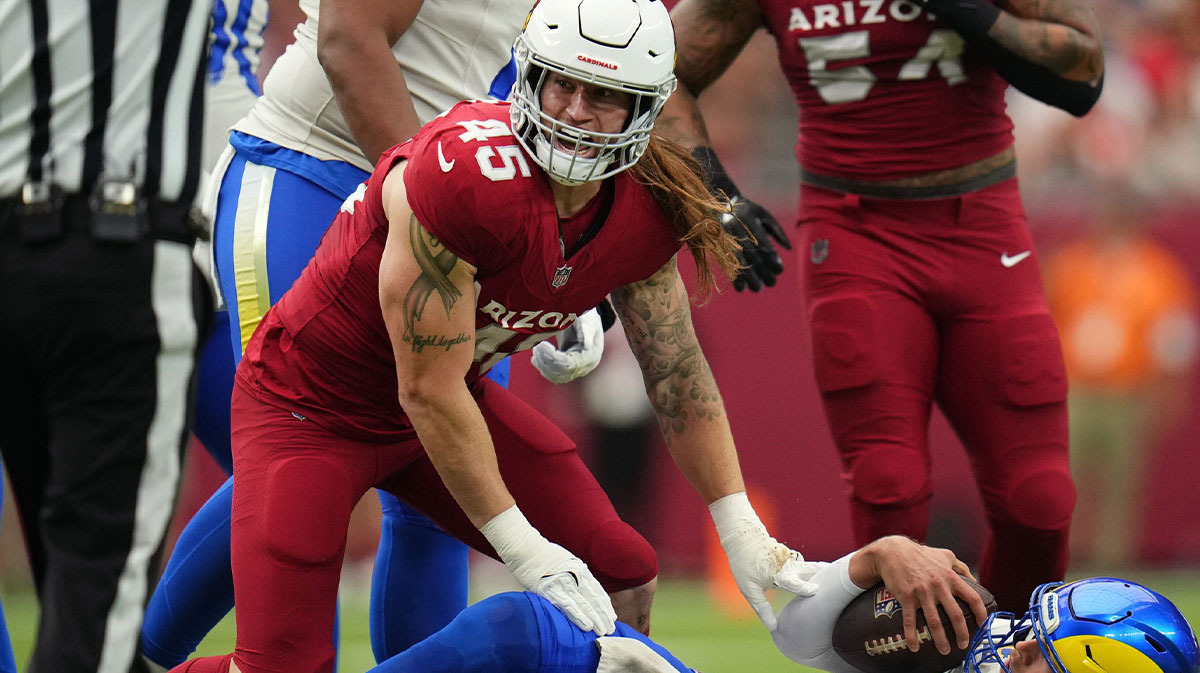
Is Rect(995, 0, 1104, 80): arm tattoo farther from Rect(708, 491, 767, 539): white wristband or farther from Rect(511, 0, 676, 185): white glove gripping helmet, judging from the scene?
Rect(708, 491, 767, 539): white wristband

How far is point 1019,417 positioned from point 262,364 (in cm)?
170

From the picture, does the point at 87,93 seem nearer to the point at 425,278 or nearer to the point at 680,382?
the point at 425,278

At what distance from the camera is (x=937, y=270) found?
360 centimetres

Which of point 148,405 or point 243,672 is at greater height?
point 148,405

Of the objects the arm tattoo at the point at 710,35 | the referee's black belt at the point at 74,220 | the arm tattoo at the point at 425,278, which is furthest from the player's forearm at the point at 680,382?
the arm tattoo at the point at 710,35

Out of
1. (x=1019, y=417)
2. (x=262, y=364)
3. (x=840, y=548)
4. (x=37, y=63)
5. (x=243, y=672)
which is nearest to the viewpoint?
(x=37, y=63)

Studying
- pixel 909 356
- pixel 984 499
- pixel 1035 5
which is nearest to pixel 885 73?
pixel 1035 5

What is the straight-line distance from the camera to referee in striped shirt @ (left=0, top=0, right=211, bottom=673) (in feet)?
7.72

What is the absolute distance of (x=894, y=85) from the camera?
12.0 feet

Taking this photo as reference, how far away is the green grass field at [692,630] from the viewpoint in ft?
16.9

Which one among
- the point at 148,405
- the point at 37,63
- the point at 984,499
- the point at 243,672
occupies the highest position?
the point at 37,63

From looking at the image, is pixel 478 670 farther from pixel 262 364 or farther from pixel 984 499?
pixel 984 499

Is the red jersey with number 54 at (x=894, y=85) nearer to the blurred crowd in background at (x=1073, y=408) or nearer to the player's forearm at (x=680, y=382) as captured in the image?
the player's forearm at (x=680, y=382)

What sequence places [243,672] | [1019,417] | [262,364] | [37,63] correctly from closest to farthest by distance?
[37,63] < [243,672] < [262,364] < [1019,417]
